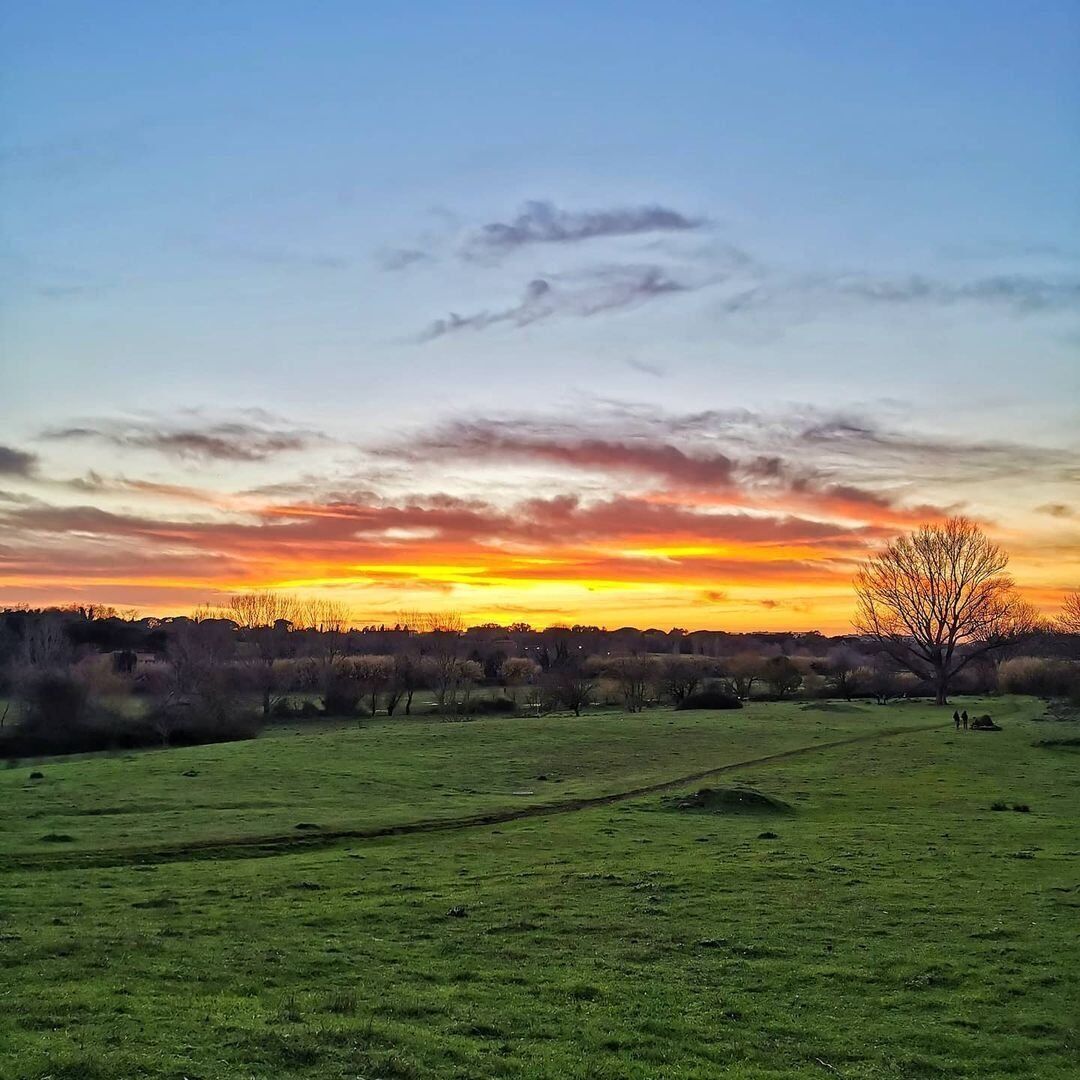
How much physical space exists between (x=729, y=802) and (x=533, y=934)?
2159 cm

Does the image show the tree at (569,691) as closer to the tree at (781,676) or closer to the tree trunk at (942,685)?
the tree at (781,676)

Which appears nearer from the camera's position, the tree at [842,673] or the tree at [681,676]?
the tree at [681,676]

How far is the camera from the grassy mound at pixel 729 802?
39.8 metres

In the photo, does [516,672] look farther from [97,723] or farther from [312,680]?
[97,723]

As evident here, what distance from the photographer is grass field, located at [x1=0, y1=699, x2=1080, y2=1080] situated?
1384 centimetres

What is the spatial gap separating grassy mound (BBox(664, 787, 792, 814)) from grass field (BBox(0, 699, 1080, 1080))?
1.23 m

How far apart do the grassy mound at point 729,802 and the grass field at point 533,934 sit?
48.5 inches

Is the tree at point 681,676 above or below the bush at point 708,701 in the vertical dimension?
above

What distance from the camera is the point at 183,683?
355 ft

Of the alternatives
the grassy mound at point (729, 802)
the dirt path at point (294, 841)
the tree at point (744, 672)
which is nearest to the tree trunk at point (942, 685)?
the tree at point (744, 672)

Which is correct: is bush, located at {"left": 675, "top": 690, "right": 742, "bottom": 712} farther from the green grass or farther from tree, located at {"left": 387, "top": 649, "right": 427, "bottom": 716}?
tree, located at {"left": 387, "top": 649, "right": 427, "bottom": 716}

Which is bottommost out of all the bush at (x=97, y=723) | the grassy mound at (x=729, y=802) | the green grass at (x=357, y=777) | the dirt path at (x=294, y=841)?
the bush at (x=97, y=723)

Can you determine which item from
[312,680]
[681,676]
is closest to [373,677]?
[312,680]

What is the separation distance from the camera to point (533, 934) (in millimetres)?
20641
